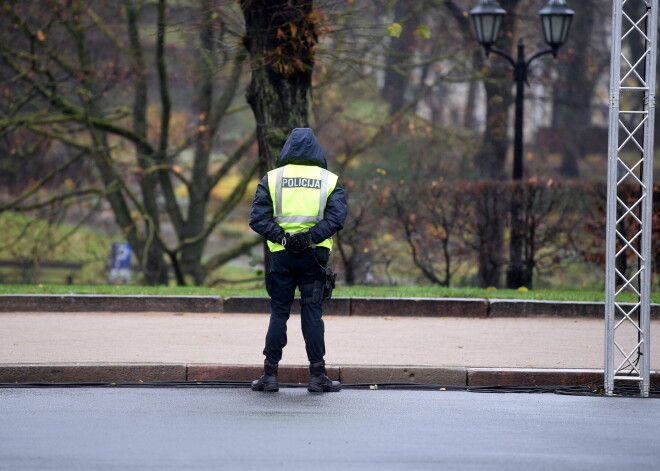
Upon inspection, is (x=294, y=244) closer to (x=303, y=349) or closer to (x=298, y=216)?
(x=298, y=216)

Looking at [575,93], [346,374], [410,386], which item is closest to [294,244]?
[346,374]

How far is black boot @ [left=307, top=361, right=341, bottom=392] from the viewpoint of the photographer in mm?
8859

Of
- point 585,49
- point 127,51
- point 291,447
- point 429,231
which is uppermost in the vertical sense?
point 585,49

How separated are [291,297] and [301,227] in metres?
0.59

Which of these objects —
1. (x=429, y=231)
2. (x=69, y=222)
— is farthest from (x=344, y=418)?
(x=69, y=222)

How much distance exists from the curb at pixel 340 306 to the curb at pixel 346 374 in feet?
12.0

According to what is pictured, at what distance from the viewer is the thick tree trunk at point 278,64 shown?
1396 cm

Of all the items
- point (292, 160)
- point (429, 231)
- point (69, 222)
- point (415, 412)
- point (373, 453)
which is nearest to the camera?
point (373, 453)

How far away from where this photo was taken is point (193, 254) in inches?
916

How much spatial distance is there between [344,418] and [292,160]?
7.42 feet

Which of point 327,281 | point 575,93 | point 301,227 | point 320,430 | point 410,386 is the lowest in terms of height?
point 320,430

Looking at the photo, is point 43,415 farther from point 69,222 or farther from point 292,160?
point 69,222

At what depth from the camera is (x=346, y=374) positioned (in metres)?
9.37

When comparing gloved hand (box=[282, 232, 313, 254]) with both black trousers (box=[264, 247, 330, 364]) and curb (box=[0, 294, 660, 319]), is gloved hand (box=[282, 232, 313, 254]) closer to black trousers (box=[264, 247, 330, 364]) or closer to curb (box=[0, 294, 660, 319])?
black trousers (box=[264, 247, 330, 364])
